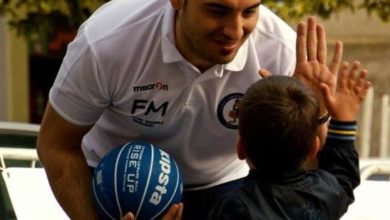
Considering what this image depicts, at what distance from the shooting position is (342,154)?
A: 3383 millimetres

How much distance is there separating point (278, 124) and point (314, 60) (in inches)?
17.4

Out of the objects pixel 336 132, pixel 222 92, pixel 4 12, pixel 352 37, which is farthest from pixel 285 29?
pixel 352 37

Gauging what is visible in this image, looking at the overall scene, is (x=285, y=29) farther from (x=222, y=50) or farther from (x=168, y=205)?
(x=168, y=205)

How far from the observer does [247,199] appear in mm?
3254

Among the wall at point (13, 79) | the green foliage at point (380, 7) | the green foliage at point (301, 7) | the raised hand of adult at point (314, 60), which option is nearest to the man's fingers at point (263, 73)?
the raised hand of adult at point (314, 60)

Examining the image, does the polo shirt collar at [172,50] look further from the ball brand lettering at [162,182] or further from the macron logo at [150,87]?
the ball brand lettering at [162,182]

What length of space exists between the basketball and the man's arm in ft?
0.74

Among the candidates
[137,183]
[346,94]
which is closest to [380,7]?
[346,94]

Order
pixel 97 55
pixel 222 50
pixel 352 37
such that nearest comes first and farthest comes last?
pixel 222 50
pixel 97 55
pixel 352 37

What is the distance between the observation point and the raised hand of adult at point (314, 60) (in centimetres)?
348

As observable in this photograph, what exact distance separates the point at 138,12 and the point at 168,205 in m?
0.70

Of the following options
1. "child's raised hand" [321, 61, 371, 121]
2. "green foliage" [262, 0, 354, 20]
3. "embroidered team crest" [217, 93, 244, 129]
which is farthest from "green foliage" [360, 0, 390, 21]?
"child's raised hand" [321, 61, 371, 121]

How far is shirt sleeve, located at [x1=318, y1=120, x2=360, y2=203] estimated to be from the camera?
11.1ft

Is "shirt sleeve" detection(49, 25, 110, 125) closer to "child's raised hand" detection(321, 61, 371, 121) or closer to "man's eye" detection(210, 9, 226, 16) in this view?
"man's eye" detection(210, 9, 226, 16)
